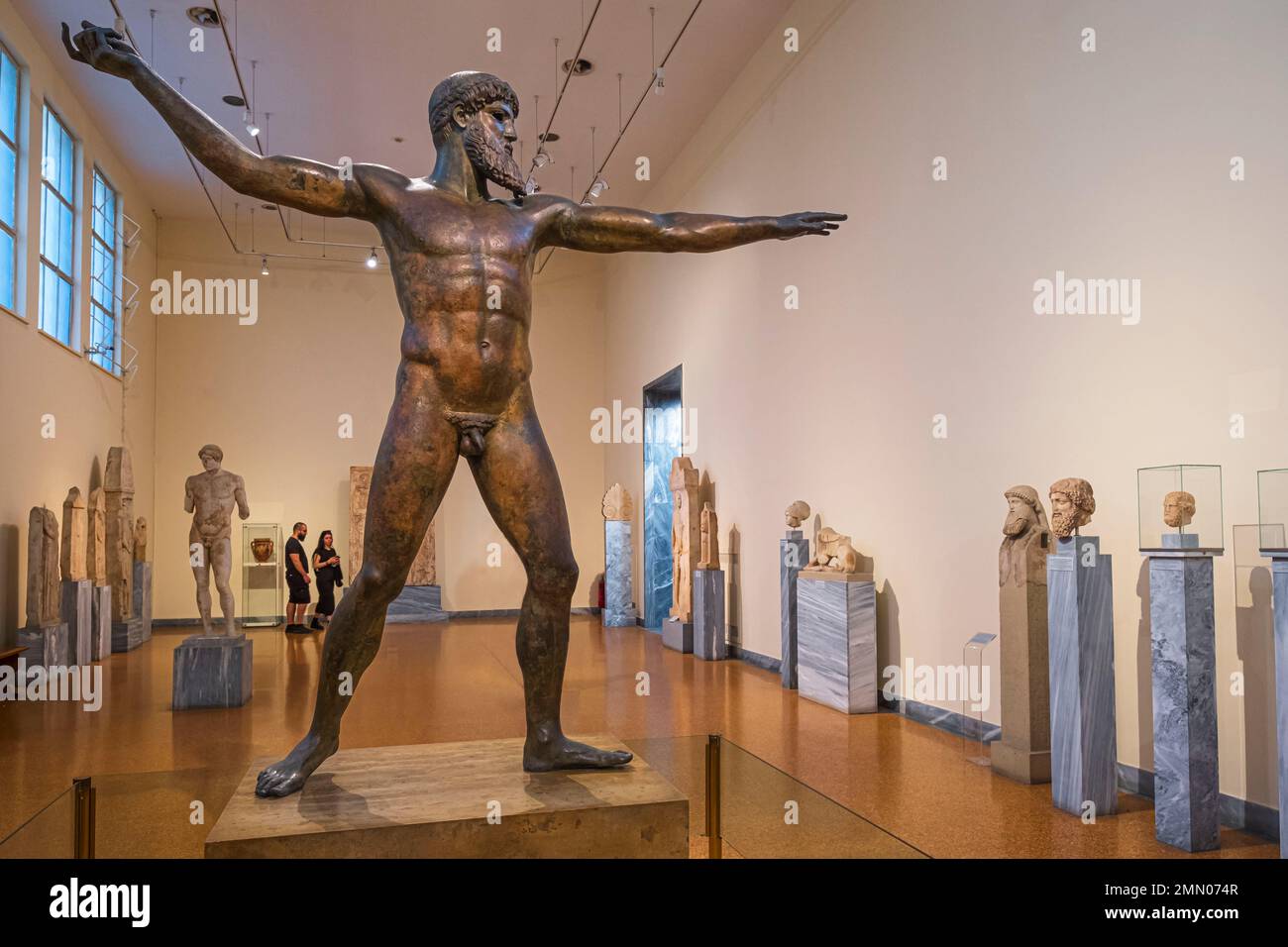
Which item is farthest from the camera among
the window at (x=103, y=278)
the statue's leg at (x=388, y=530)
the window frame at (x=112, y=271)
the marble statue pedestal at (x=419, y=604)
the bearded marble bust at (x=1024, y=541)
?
the marble statue pedestal at (x=419, y=604)

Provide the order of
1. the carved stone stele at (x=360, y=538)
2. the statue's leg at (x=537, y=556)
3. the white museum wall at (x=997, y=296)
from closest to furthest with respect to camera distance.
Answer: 1. the statue's leg at (x=537, y=556)
2. the white museum wall at (x=997, y=296)
3. the carved stone stele at (x=360, y=538)

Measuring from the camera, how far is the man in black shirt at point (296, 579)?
13984 millimetres

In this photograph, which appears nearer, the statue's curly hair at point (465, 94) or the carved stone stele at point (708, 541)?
the statue's curly hair at point (465, 94)

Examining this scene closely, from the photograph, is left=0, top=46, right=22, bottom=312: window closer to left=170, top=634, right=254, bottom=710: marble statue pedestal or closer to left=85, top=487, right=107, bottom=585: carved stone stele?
left=85, top=487, right=107, bottom=585: carved stone stele

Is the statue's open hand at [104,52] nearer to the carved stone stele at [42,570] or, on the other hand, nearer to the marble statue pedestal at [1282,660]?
the marble statue pedestal at [1282,660]

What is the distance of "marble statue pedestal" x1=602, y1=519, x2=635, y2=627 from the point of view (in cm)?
1473

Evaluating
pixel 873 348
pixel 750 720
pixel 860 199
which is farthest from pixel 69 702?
pixel 860 199

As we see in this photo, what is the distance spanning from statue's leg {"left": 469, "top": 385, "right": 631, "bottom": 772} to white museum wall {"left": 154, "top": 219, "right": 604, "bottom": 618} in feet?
42.8

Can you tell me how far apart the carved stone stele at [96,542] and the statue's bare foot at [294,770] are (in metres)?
9.03

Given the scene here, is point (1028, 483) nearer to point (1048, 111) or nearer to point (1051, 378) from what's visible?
point (1051, 378)

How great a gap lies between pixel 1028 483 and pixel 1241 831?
7.58 feet

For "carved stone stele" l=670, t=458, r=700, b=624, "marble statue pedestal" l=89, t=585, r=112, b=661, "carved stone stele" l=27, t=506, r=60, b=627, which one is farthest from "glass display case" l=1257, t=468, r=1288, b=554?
"marble statue pedestal" l=89, t=585, r=112, b=661

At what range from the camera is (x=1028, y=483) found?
6117 millimetres

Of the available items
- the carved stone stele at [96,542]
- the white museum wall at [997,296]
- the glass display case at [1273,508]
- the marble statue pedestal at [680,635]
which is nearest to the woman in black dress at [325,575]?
the carved stone stele at [96,542]
